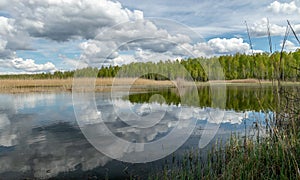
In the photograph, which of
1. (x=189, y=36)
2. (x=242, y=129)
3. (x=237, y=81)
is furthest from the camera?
(x=237, y=81)

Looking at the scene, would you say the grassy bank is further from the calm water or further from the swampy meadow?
the calm water

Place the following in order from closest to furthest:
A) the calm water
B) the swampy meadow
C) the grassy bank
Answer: the grassy bank, the swampy meadow, the calm water

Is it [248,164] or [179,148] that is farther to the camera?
[179,148]

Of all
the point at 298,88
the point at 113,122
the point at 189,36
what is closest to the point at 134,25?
the point at 189,36

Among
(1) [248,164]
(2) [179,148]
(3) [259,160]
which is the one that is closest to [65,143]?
(2) [179,148]

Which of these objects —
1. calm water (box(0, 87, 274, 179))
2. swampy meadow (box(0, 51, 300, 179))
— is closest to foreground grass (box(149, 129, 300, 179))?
swampy meadow (box(0, 51, 300, 179))

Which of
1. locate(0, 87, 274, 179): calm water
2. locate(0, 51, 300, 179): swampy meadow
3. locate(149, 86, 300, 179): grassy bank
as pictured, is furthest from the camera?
locate(0, 87, 274, 179): calm water

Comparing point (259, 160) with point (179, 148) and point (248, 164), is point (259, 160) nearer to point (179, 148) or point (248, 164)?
point (248, 164)

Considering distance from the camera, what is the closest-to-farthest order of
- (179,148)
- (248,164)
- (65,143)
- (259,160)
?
(248,164)
(259,160)
(179,148)
(65,143)

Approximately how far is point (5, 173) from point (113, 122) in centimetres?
455

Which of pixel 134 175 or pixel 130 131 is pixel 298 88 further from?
pixel 130 131

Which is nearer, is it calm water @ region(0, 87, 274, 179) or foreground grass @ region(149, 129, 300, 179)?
foreground grass @ region(149, 129, 300, 179)

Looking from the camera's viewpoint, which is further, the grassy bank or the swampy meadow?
the swampy meadow

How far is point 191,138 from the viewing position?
653 cm
